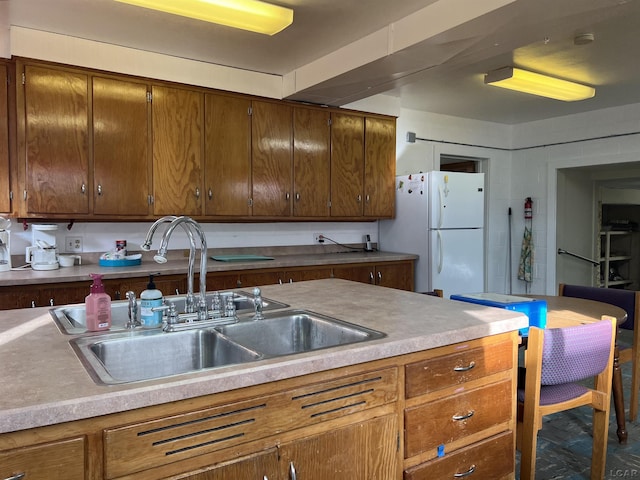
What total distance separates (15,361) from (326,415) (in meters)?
0.80

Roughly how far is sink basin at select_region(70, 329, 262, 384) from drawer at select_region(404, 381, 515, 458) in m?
0.58

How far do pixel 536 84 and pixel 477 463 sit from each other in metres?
3.45

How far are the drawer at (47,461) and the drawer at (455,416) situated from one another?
2.96 feet

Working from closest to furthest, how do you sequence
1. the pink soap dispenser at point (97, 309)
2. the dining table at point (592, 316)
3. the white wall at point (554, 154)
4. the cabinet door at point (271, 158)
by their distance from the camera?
the pink soap dispenser at point (97, 309)
the dining table at point (592, 316)
the cabinet door at point (271, 158)
the white wall at point (554, 154)

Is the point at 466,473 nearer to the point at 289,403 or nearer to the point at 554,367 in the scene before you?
the point at 554,367

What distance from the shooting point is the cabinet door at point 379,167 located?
479cm

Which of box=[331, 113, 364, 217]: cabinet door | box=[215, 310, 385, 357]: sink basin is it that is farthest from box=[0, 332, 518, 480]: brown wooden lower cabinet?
box=[331, 113, 364, 217]: cabinet door

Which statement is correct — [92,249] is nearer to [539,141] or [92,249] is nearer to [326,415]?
[326,415]

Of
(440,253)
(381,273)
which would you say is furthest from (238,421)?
(440,253)

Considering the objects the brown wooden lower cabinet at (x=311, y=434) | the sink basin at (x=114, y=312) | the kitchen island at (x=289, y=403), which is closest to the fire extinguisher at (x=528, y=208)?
the kitchen island at (x=289, y=403)

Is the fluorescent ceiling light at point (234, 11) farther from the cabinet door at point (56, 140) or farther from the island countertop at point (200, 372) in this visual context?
the island countertop at point (200, 372)

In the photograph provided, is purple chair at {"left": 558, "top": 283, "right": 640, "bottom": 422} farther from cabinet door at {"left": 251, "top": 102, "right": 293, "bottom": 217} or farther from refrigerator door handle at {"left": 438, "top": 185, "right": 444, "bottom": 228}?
cabinet door at {"left": 251, "top": 102, "right": 293, "bottom": 217}

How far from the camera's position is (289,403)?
1221 mm

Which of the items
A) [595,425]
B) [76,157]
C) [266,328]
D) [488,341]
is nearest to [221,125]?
[76,157]
